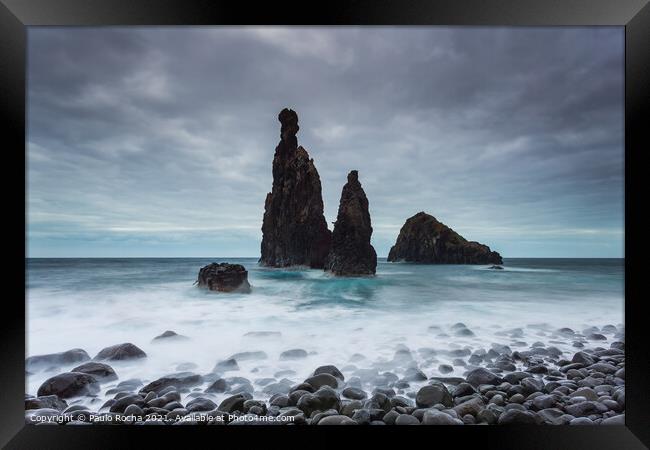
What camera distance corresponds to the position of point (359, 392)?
2785 mm

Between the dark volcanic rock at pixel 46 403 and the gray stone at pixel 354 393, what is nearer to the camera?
the dark volcanic rock at pixel 46 403

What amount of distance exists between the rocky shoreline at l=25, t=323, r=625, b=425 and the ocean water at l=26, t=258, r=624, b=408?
9 centimetres

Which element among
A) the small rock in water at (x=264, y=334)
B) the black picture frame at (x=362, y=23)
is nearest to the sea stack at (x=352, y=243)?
the small rock in water at (x=264, y=334)

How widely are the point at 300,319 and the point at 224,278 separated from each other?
2017 mm

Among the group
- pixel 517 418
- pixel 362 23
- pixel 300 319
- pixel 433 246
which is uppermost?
pixel 362 23

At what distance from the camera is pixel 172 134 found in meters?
3.62

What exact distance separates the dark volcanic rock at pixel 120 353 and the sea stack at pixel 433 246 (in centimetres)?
499

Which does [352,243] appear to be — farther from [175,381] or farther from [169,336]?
[175,381]

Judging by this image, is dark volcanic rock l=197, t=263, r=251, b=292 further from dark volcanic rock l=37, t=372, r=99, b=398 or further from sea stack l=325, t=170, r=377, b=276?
sea stack l=325, t=170, r=377, b=276

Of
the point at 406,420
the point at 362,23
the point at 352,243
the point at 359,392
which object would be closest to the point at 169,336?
the point at 359,392

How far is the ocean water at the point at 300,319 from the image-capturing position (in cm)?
319

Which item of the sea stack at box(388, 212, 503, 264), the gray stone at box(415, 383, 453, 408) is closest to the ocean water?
the gray stone at box(415, 383, 453, 408)

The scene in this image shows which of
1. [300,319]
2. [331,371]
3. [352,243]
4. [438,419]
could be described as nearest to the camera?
[438,419]

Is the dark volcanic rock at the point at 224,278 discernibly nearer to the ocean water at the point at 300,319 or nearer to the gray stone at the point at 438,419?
the ocean water at the point at 300,319
